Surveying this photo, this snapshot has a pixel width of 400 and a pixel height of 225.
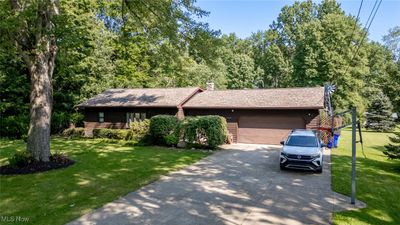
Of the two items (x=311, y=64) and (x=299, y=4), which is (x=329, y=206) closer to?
(x=311, y=64)

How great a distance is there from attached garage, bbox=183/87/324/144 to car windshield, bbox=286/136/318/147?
6.85 meters

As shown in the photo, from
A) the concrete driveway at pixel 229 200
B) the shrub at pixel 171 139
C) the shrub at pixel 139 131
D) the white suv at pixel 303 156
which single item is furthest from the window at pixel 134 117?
the white suv at pixel 303 156

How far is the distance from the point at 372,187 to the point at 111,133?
60.5 ft

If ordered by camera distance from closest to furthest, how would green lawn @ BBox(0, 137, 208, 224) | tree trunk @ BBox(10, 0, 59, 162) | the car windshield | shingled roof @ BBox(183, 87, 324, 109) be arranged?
green lawn @ BBox(0, 137, 208, 224), tree trunk @ BBox(10, 0, 59, 162), the car windshield, shingled roof @ BBox(183, 87, 324, 109)

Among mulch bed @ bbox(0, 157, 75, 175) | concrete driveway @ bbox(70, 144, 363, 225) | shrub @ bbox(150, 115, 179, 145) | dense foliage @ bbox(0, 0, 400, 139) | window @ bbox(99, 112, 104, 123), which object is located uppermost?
dense foliage @ bbox(0, 0, 400, 139)

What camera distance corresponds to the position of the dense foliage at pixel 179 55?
581 inches

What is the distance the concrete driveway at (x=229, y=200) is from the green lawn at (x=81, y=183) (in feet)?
2.14

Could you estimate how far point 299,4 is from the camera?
4800 centimetres

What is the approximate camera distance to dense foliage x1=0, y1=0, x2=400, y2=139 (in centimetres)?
1475

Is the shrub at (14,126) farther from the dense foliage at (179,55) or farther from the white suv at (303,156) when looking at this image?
the white suv at (303,156)

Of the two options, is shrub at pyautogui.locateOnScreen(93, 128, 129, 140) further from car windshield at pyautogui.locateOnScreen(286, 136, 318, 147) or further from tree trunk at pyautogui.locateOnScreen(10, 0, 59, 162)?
car windshield at pyautogui.locateOnScreen(286, 136, 318, 147)

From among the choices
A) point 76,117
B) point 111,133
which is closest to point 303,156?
point 111,133

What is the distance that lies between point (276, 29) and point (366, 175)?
46.4 m

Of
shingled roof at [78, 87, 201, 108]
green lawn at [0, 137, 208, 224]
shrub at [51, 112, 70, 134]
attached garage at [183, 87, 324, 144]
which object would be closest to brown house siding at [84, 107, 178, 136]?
shingled roof at [78, 87, 201, 108]
